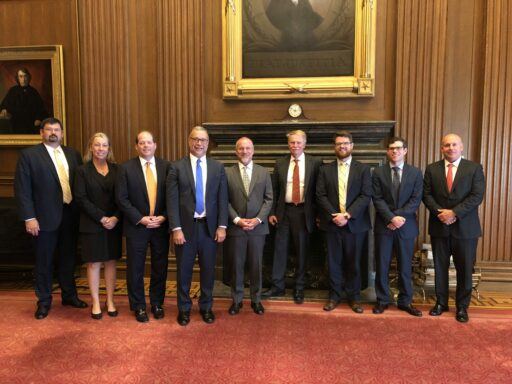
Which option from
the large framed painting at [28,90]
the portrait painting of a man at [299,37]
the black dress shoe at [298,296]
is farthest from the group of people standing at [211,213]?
the large framed painting at [28,90]

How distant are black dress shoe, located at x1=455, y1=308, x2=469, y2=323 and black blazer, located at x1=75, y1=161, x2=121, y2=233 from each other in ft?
10.5

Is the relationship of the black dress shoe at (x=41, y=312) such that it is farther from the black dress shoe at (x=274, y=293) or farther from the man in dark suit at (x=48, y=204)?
the black dress shoe at (x=274, y=293)

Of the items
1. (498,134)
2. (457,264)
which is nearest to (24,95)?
(457,264)

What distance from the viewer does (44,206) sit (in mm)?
3703

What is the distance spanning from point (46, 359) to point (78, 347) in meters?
0.23

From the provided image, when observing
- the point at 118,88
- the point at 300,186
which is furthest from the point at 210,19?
the point at 300,186

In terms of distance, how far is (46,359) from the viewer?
2.89 metres

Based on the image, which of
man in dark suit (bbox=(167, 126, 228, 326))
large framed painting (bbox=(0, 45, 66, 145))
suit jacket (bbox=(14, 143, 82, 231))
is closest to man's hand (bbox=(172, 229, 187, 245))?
man in dark suit (bbox=(167, 126, 228, 326))

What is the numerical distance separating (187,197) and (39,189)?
54.4 inches

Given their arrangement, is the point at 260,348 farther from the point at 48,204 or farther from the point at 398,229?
the point at 48,204

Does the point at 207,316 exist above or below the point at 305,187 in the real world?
below

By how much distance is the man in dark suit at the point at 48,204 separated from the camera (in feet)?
12.0

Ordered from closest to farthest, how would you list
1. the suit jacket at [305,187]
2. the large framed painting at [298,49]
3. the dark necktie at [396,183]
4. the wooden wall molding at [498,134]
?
1. the dark necktie at [396,183]
2. the suit jacket at [305,187]
3. the wooden wall molding at [498,134]
4. the large framed painting at [298,49]

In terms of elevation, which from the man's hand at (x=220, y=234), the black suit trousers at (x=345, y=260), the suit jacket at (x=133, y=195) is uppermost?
the suit jacket at (x=133, y=195)
